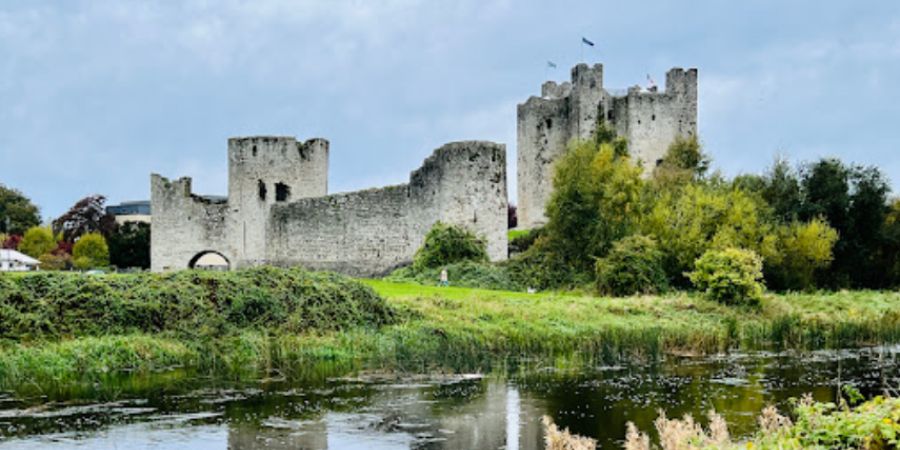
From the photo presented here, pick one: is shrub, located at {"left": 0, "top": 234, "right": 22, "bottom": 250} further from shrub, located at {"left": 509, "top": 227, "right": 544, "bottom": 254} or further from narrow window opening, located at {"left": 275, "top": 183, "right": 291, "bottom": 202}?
shrub, located at {"left": 509, "top": 227, "right": 544, "bottom": 254}

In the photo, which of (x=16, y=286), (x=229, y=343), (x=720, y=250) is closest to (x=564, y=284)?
(x=720, y=250)

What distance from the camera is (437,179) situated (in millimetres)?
33938

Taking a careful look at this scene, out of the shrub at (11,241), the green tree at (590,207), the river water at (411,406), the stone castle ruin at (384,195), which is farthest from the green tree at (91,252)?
the river water at (411,406)

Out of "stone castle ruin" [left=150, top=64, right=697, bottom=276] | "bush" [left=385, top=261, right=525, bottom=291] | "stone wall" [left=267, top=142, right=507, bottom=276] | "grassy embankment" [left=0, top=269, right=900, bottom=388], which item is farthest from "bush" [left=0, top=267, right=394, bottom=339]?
"stone castle ruin" [left=150, top=64, right=697, bottom=276]

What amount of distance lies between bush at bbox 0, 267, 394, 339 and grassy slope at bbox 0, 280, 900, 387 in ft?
1.59

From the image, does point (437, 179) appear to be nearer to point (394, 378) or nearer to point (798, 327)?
point (798, 327)

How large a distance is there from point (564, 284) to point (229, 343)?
50.1 ft

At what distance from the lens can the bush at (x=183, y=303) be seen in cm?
1817

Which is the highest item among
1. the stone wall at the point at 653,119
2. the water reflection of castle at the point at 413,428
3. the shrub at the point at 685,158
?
the stone wall at the point at 653,119

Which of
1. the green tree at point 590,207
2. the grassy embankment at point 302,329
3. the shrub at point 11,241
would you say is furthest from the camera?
the shrub at point 11,241

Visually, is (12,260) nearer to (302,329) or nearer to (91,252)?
(91,252)

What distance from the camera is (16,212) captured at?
2734 inches

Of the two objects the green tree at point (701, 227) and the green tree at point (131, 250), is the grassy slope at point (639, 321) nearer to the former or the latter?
the green tree at point (701, 227)

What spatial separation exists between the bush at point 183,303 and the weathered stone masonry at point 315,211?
39.6 ft
